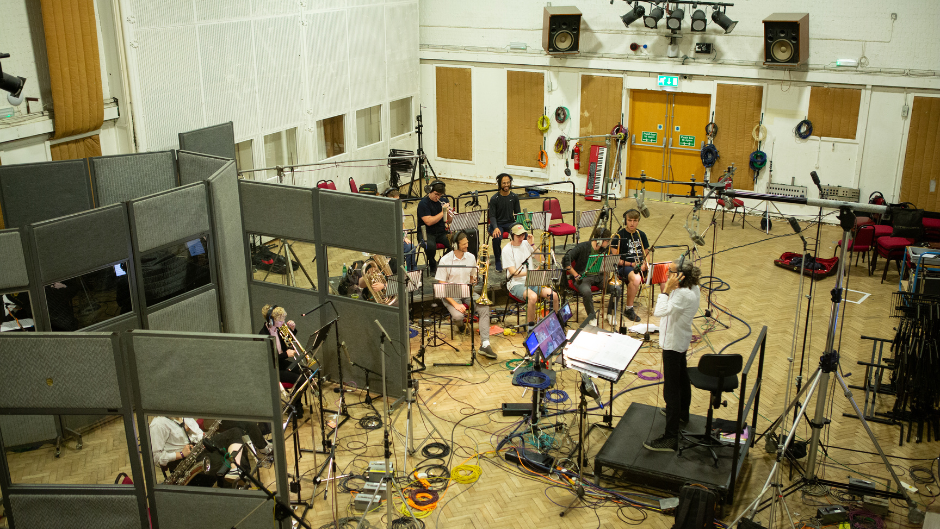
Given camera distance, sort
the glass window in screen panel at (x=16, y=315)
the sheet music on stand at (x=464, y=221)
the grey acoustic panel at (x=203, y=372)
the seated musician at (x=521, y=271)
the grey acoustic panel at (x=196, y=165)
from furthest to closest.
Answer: the sheet music on stand at (x=464, y=221), the seated musician at (x=521, y=271), the grey acoustic panel at (x=196, y=165), the glass window in screen panel at (x=16, y=315), the grey acoustic panel at (x=203, y=372)

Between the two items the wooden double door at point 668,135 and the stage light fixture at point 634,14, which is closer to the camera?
the stage light fixture at point 634,14

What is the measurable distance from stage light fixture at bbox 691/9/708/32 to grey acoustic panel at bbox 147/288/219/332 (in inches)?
391

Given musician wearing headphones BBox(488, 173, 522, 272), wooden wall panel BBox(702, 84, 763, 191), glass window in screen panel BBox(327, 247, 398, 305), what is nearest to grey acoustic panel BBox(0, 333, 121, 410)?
glass window in screen panel BBox(327, 247, 398, 305)

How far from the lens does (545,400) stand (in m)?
8.34

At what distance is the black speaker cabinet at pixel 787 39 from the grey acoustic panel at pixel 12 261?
1209 cm

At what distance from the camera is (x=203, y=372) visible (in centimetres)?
532

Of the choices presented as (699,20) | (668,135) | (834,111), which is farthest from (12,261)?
(834,111)

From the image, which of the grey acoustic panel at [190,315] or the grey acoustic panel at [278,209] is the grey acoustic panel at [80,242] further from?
the grey acoustic panel at [278,209]

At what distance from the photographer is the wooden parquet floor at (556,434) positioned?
6633 millimetres

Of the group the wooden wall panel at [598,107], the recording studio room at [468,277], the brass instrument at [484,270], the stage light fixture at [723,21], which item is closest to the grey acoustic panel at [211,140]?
the recording studio room at [468,277]

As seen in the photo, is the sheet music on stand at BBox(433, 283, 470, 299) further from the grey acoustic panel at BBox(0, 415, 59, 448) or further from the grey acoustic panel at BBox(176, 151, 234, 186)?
the grey acoustic panel at BBox(0, 415, 59, 448)

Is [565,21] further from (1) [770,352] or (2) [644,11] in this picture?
(1) [770,352]

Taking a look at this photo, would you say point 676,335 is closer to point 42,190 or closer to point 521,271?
point 521,271

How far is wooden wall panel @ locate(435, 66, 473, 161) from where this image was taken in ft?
55.4
